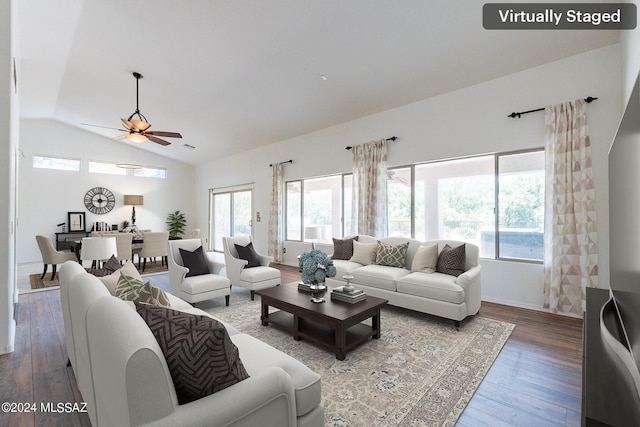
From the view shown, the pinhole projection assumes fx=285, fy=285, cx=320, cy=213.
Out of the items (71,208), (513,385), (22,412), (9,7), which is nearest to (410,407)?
(513,385)

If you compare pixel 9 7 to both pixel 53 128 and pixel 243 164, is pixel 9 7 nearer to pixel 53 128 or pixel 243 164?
pixel 243 164

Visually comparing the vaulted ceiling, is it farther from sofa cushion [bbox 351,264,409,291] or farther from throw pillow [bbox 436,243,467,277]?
sofa cushion [bbox 351,264,409,291]

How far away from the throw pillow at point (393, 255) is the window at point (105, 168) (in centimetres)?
877

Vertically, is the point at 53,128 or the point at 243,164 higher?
the point at 53,128

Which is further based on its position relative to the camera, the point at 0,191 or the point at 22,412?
the point at 0,191

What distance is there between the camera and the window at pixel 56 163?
7586mm

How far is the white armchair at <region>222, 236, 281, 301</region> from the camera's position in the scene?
422 cm

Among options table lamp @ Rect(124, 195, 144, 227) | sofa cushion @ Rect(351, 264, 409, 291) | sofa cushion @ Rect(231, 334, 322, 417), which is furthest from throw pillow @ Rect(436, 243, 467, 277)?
table lamp @ Rect(124, 195, 144, 227)

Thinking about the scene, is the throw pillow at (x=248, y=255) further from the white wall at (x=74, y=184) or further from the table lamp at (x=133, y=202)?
the white wall at (x=74, y=184)

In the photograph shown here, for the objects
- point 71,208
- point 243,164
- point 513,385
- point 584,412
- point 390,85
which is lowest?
point 513,385

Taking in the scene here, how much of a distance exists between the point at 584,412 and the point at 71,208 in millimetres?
10676

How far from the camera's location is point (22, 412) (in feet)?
6.12

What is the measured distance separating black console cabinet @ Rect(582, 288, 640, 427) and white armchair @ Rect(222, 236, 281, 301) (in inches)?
142

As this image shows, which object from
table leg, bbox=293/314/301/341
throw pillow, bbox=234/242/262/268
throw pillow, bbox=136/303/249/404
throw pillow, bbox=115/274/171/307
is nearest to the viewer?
throw pillow, bbox=136/303/249/404
